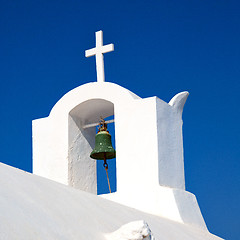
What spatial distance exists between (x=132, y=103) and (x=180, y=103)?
0.92 meters

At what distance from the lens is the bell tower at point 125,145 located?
800cm

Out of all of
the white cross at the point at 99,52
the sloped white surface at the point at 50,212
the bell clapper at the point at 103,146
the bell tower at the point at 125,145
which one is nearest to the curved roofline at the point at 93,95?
the bell tower at the point at 125,145

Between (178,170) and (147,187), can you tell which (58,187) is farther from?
(178,170)

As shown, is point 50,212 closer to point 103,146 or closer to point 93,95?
point 103,146

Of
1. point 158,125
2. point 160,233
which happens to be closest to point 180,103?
point 158,125

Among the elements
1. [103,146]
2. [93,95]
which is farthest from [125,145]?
[93,95]

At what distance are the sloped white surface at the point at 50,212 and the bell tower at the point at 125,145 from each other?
5.56 feet

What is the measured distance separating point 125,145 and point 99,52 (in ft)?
5.61

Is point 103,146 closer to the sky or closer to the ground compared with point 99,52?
closer to the ground

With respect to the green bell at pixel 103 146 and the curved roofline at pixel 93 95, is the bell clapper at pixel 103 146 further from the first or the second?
the curved roofline at pixel 93 95

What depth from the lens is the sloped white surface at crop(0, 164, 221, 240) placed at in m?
4.32

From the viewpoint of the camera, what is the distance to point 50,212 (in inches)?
191

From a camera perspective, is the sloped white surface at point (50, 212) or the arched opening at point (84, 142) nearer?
the sloped white surface at point (50, 212)

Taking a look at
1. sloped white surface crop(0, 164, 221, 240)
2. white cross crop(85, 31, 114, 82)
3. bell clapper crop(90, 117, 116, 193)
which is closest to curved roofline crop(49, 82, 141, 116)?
white cross crop(85, 31, 114, 82)
